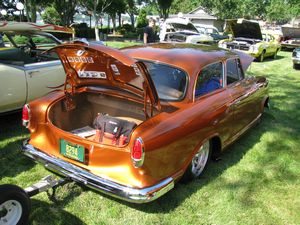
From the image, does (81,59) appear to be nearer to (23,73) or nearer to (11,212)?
(11,212)

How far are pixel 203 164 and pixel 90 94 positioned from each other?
1597 millimetres

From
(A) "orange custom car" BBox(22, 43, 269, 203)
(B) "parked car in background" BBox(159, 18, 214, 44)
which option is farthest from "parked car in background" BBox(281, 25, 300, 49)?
(A) "orange custom car" BBox(22, 43, 269, 203)

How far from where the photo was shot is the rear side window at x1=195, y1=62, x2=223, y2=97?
3882 mm

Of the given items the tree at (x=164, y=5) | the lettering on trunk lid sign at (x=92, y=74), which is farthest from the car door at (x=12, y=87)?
the tree at (x=164, y=5)

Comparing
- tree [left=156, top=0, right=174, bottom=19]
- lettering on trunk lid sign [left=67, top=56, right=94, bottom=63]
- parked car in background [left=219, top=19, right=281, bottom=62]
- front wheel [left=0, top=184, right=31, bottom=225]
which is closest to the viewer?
front wheel [left=0, top=184, right=31, bottom=225]

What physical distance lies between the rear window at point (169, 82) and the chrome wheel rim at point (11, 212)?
5.86 ft

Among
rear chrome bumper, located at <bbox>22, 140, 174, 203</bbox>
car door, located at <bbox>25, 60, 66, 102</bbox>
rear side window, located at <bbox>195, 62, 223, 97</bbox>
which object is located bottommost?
rear chrome bumper, located at <bbox>22, 140, 174, 203</bbox>

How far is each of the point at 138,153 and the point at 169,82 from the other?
1.17 metres

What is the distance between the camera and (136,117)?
12.9 ft

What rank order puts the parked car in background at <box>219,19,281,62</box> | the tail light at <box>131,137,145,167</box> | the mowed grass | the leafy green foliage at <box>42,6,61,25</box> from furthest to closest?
the leafy green foliage at <box>42,6,61,25</box> → the parked car in background at <box>219,19,281,62</box> → the mowed grass → the tail light at <box>131,137,145,167</box>

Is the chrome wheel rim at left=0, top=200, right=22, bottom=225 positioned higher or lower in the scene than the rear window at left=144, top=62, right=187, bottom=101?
lower

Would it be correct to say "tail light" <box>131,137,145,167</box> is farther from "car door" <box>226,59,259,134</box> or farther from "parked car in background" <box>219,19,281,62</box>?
"parked car in background" <box>219,19,281,62</box>

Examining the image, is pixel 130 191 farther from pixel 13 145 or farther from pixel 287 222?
pixel 13 145

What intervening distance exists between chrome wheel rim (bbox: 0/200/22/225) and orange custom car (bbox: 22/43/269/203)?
58 centimetres
